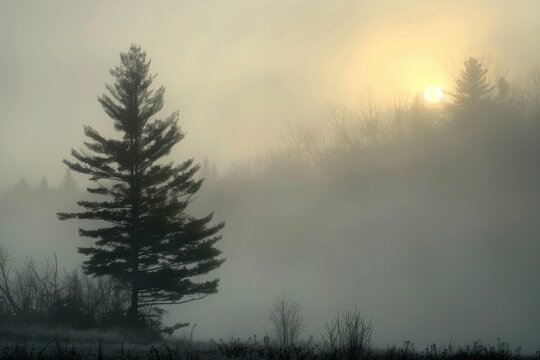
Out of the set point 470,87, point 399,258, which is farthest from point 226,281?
point 470,87

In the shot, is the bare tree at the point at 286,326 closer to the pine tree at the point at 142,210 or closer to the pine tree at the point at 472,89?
the pine tree at the point at 142,210

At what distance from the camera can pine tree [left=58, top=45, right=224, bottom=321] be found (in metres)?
26.1

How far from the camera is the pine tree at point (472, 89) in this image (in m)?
Answer: 64.2

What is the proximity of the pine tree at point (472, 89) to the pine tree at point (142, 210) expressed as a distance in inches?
1894

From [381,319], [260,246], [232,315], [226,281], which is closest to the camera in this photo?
[381,319]

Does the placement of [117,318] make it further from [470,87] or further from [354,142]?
[354,142]

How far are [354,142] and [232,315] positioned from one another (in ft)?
125

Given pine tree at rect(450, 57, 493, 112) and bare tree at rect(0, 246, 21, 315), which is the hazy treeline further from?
bare tree at rect(0, 246, 21, 315)

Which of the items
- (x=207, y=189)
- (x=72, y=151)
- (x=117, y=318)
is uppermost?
(x=207, y=189)

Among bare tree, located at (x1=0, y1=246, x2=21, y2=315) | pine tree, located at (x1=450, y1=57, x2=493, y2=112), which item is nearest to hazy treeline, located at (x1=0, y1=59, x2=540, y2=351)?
pine tree, located at (x1=450, y1=57, x2=493, y2=112)

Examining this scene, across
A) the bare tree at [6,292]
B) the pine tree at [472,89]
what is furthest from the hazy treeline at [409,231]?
the bare tree at [6,292]

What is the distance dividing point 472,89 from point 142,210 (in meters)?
53.1

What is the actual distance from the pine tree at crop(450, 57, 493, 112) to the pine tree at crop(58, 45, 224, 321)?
48.1 metres

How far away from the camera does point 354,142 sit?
8738cm
